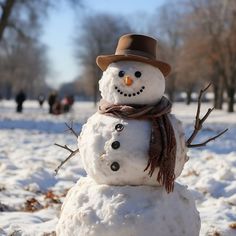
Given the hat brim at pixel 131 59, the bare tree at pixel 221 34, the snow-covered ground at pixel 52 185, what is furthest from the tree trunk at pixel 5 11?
the hat brim at pixel 131 59

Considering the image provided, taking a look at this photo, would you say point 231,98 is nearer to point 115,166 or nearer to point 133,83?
point 133,83

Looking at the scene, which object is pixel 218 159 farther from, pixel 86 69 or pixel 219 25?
pixel 86 69

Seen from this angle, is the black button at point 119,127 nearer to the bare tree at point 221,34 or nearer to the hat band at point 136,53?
the hat band at point 136,53

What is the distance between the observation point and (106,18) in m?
64.4

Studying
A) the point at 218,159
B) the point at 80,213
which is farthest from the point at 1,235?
the point at 218,159

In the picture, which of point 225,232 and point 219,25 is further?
point 219,25

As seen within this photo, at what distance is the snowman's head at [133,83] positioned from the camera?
4.03 meters

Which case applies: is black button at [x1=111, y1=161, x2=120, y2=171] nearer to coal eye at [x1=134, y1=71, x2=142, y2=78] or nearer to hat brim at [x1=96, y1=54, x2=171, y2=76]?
coal eye at [x1=134, y1=71, x2=142, y2=78]

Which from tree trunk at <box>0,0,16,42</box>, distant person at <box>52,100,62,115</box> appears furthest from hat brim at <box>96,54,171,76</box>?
distant person at <box>52,100,62,115</box>

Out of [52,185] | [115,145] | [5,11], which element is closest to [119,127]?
[115,145]

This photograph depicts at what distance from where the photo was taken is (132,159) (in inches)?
152

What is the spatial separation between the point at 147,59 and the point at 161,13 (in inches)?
2413

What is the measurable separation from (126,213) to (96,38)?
60184mm

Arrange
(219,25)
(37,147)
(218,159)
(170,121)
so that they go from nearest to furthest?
(170,121) → (218,159) → (37,147) → (219,25)
